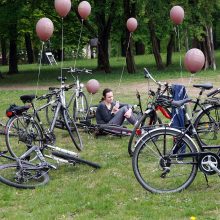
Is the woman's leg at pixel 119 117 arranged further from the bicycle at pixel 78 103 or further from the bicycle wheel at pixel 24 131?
the bicycle wheel at pixel 24 131

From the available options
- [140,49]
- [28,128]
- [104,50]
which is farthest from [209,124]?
[140,49]

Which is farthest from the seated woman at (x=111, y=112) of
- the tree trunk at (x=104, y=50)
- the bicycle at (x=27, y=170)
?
the tree trunk at (x=104, y=50)

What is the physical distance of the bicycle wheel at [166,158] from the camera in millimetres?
5234

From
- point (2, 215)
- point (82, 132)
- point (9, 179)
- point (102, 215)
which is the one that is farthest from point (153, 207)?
point (82, 132)

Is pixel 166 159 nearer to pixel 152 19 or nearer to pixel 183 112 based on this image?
pixel 183 112

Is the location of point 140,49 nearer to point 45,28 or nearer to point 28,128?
point 45,28

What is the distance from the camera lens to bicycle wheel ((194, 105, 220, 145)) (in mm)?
6648

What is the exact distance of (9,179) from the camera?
595 cm

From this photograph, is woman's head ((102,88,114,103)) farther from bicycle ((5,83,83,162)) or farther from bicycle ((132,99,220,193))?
bicycle ((132,99,220,193))

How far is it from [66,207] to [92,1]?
19327 millimetres

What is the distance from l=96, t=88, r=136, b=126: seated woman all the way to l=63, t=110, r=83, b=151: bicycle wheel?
664 millimetres

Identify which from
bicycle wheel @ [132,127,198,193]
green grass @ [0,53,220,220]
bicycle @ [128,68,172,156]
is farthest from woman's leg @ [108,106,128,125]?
bicycle wheel @ [132,127,198,193]

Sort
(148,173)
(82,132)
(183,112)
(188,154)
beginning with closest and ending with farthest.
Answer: (188,154), (148,173), (183,112), (82,132)

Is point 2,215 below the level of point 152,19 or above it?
below
